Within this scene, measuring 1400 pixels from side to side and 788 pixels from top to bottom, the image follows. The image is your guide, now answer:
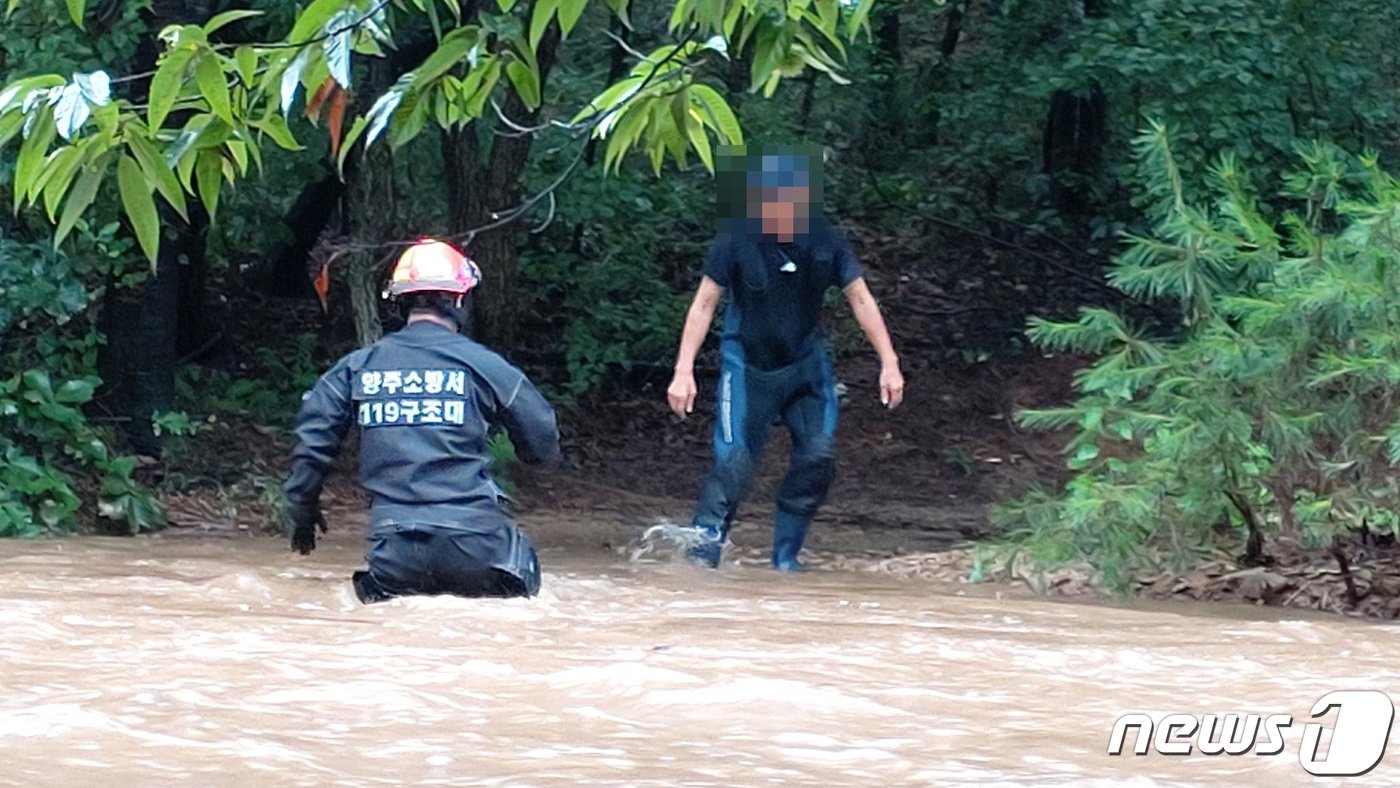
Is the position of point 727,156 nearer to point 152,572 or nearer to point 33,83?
point 152,572

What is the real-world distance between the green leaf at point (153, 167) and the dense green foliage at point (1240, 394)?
16.6 feet

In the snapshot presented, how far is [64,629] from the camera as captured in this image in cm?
575

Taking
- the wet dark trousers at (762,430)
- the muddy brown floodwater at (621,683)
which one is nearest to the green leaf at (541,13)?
the muddy brown floodwater at (621,683)

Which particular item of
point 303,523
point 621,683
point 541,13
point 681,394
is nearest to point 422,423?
point 303,523

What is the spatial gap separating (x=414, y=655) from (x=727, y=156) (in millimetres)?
4023

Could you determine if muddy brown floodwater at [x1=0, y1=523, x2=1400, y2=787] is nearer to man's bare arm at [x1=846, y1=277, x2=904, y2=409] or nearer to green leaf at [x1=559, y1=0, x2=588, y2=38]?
man's bare arm at [x1=846, y1=277, x2=904, y2=409]

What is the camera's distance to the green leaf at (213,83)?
3178 millimetres

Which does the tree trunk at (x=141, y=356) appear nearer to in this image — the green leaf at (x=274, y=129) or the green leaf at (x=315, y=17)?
the green leaf at (x=274, y=129)

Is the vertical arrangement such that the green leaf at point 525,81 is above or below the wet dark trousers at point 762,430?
above

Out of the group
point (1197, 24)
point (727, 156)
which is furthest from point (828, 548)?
point (1197, 24)

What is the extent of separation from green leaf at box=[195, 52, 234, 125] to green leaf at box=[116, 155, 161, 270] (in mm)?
168

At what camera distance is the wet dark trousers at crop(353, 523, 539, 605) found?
6703 mm

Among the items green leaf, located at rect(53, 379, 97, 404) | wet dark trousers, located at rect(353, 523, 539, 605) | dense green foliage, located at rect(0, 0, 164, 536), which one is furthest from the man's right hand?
green leaf, located at rect(53, 379, 97, 404)

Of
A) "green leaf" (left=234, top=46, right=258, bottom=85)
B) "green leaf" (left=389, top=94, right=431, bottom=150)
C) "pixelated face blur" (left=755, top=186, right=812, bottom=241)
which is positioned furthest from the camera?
"pixelated face blur" (left=755, top=186, right=812, bottom=241)
